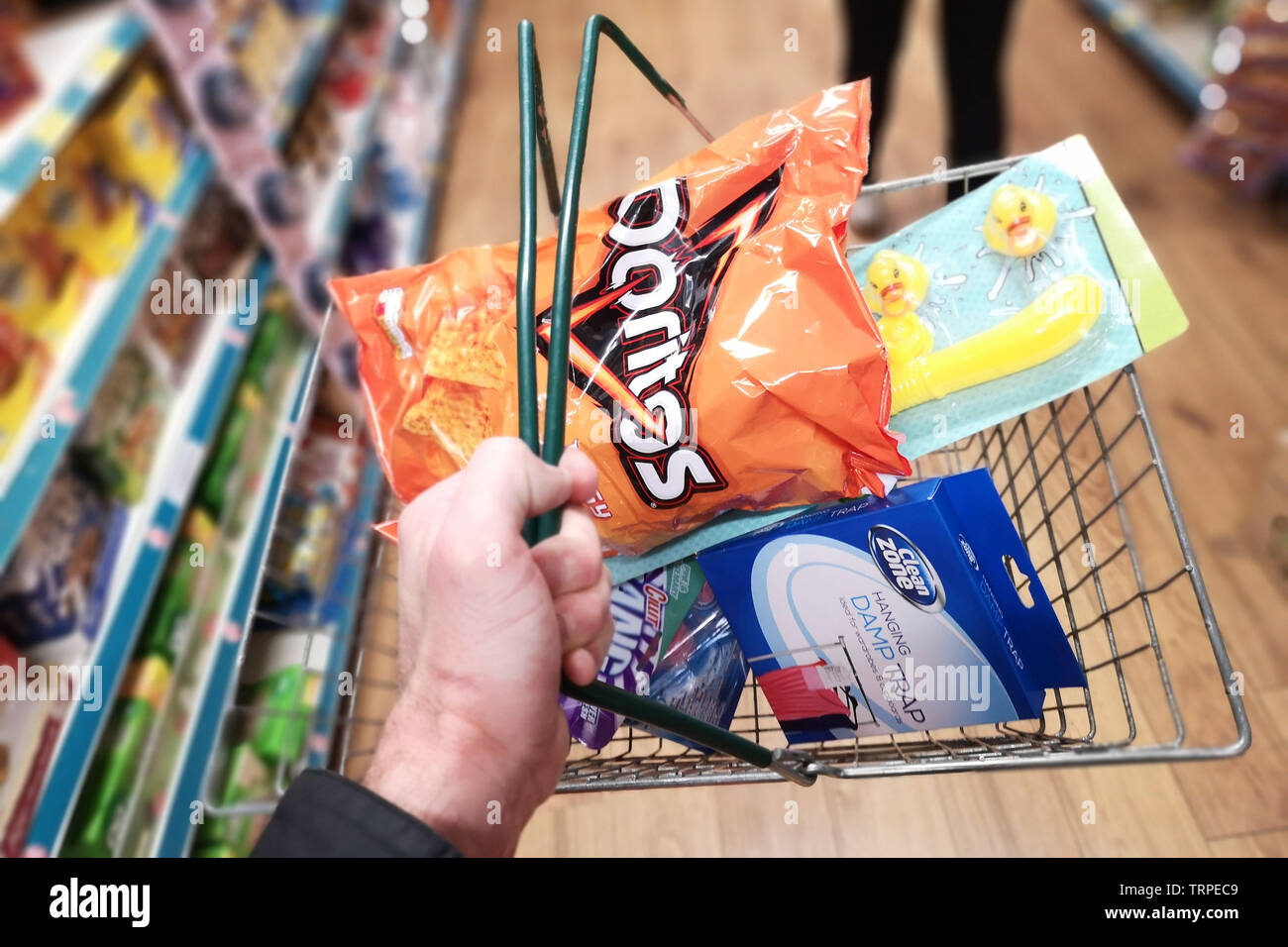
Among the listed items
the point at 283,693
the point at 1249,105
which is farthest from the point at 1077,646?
the point at 1249,105

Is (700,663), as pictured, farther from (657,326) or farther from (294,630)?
(294,630)

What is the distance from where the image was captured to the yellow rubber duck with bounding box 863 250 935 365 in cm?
86

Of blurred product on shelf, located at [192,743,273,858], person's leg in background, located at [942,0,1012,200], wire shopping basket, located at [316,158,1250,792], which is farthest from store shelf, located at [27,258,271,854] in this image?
person's leg in background, located at [942,0,1012,200]

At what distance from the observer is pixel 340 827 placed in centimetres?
58

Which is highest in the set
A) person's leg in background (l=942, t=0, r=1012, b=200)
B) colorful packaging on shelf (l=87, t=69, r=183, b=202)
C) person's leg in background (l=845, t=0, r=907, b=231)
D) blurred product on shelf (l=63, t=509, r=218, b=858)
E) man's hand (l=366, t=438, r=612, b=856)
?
person's leg in background (l=845, t=0, r=907, b=231)

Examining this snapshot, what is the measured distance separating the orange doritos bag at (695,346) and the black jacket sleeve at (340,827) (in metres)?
0.35

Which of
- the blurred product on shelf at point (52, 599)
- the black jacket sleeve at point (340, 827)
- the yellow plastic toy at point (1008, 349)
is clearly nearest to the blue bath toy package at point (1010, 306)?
the yellow plastic toy at point (1008, 349)

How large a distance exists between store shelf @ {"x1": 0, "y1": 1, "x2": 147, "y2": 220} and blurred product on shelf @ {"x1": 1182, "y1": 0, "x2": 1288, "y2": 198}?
2.33m

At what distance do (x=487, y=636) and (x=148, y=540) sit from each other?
3.41 feet

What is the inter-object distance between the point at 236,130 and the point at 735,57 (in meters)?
1.90

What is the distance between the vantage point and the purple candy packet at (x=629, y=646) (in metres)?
0.86

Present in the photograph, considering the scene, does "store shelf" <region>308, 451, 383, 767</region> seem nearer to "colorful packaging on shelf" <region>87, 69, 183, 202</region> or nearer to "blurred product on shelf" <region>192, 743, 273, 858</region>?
"blurred product on shelf" <region>192, 743, 273, 858</region>

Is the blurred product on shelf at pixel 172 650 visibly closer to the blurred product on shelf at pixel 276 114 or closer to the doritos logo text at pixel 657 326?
the blurred product on shelf at pixel 276 114

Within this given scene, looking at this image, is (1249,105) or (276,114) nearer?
(276,114)
